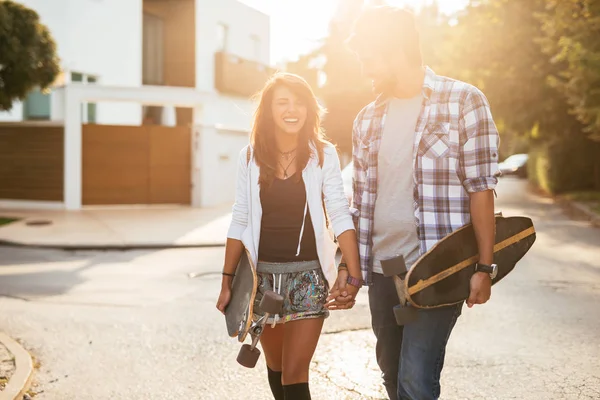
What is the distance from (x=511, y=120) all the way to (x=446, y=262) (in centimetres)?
2421

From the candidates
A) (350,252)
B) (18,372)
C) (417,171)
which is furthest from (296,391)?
(18,372)

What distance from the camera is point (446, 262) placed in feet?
9.78

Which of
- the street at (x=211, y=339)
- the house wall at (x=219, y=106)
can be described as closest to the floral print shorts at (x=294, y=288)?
the street at (x=211, y=339)

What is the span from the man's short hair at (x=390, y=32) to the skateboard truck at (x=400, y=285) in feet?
2.65

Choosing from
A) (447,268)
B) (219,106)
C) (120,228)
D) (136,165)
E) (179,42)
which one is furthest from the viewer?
(219,106)

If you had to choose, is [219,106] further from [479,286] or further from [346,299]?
[479,286]

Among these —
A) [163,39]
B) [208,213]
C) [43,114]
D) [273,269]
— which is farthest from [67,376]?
[163,39]

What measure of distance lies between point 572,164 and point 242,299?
26543 mm

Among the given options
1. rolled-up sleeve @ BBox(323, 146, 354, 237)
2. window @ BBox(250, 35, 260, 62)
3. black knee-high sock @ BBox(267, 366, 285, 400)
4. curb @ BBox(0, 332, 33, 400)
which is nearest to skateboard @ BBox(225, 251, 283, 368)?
black knee-high sock @ BBox(267, 366, 285, 400)

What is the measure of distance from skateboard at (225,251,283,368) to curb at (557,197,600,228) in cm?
1475

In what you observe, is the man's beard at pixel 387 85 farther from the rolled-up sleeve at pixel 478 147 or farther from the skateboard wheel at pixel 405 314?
the skateboard wheel at pixel 405 314

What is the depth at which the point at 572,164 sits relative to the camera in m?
27.9

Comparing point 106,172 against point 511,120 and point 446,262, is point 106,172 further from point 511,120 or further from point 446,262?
point 446,262

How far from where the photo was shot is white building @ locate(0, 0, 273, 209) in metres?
20.0
